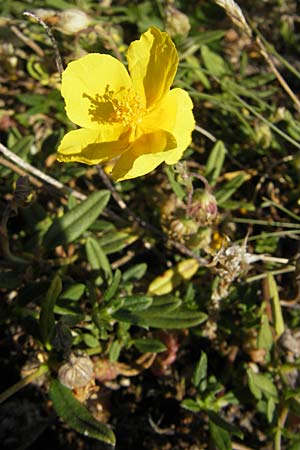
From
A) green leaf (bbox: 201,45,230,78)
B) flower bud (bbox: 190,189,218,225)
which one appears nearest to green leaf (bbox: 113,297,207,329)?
flower bud (bbox: 190,189,218,225)

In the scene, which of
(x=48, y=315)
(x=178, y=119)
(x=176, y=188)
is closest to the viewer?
(x=178, y=119)

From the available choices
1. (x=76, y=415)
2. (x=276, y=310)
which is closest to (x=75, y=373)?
(x=76, y=415)

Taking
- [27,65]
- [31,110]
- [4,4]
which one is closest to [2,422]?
[31,110]

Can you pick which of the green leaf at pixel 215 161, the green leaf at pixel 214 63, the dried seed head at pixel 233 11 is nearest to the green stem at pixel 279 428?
the green leaf at pixel 215 161

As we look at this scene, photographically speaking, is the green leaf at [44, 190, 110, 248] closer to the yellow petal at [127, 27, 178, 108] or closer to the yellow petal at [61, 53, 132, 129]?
the yellow petal at [61, 53, 132, 129]

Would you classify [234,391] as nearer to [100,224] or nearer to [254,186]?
[100,224]

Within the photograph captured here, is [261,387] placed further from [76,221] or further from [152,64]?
[152,64]
